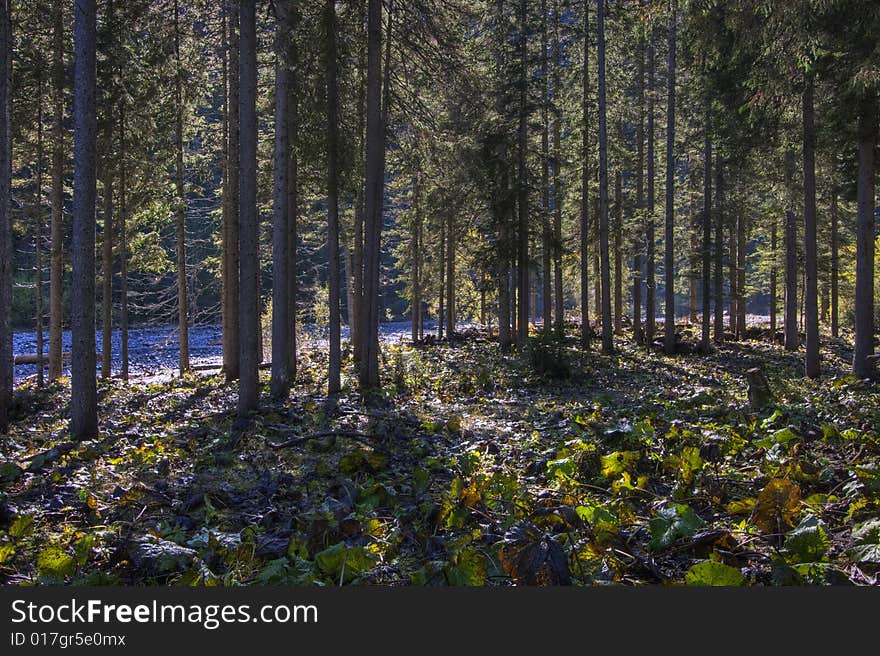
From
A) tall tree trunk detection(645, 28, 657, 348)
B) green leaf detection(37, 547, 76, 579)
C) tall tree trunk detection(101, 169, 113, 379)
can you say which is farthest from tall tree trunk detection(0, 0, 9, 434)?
tall tree trunk detection(645, 28, 657, 348)

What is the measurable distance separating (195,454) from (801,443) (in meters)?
6.61

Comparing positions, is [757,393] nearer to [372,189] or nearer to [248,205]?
[372,189]

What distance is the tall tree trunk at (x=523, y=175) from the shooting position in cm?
1708

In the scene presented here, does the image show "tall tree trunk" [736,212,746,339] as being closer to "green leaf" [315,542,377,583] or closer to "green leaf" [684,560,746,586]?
"green leaf" [684,560,746,586]

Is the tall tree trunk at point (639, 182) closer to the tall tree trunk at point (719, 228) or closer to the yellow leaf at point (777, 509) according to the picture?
the tall tree trunk at point (719, 228)

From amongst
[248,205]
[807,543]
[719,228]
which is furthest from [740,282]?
[807,543]

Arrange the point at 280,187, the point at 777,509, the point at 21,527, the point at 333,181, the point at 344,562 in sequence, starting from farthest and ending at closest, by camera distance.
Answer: the point at 333,181 < the point at 280,187 < the point at 21,527 < the point at 777,509 < the point at 344,562

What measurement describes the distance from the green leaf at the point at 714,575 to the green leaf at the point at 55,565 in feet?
11.0

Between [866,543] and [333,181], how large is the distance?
1014 cm

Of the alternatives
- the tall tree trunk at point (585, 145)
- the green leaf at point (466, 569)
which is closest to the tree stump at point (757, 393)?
the green leaf at point (466, 569)

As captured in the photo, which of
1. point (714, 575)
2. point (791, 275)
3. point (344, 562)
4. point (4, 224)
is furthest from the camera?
point (791, 275)

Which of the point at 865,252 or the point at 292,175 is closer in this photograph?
the point at 865,252

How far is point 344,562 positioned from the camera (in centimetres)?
313

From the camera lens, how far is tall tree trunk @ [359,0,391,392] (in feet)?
37.4
